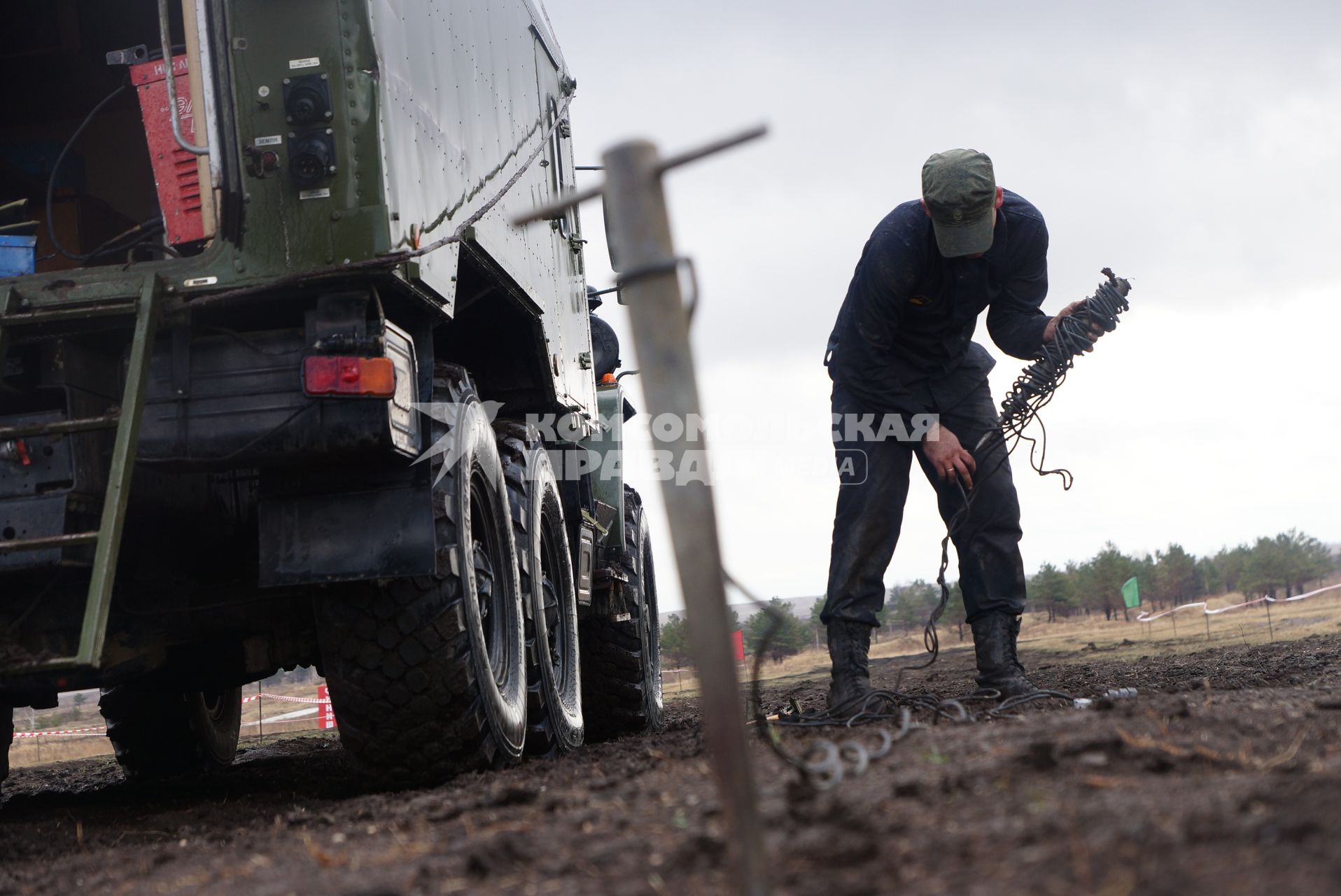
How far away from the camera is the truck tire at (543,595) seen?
4984 mm

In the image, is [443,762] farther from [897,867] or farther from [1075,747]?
[897,867]

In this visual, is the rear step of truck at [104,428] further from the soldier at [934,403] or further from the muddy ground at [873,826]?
the soldier at [934,403]

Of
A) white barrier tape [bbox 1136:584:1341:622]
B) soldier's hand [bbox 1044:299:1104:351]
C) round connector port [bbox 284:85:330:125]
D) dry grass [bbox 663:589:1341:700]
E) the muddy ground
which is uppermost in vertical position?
round connector port [bbox 284:85:330:125]

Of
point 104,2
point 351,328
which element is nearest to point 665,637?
point 104,2

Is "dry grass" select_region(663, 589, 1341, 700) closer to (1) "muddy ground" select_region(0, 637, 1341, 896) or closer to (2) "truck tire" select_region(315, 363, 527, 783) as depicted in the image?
(2) "truck tire" select_region(315, 363, 527, 783)

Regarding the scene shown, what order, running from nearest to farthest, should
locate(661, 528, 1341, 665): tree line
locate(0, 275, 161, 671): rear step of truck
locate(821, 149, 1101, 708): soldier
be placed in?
locate(0, 275, 161, 671): rear step of truck → locate(821, 149, 1101, 708): soldier → locate(661, 528, 1341, 665): tree line

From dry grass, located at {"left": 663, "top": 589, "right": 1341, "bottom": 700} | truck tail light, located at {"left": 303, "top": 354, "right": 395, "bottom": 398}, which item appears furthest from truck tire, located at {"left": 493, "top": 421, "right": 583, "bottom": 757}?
truck tail light, located at {"left": 303, "top": 354, "right": 395, "bottom": 398}

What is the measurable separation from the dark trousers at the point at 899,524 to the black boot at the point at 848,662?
0.05 m

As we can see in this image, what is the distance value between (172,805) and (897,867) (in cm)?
369

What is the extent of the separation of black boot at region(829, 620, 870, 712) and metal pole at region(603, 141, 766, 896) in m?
3.04

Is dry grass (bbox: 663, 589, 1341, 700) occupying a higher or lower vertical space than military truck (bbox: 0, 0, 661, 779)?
lower

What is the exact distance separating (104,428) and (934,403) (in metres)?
3.19

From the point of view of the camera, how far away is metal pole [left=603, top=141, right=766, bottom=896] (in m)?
1.89

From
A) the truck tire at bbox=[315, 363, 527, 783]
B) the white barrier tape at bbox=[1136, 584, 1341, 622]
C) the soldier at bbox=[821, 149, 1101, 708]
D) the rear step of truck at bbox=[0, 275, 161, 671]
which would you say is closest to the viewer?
the rear step of truck at bbox=[0, 275, 161, 671]
